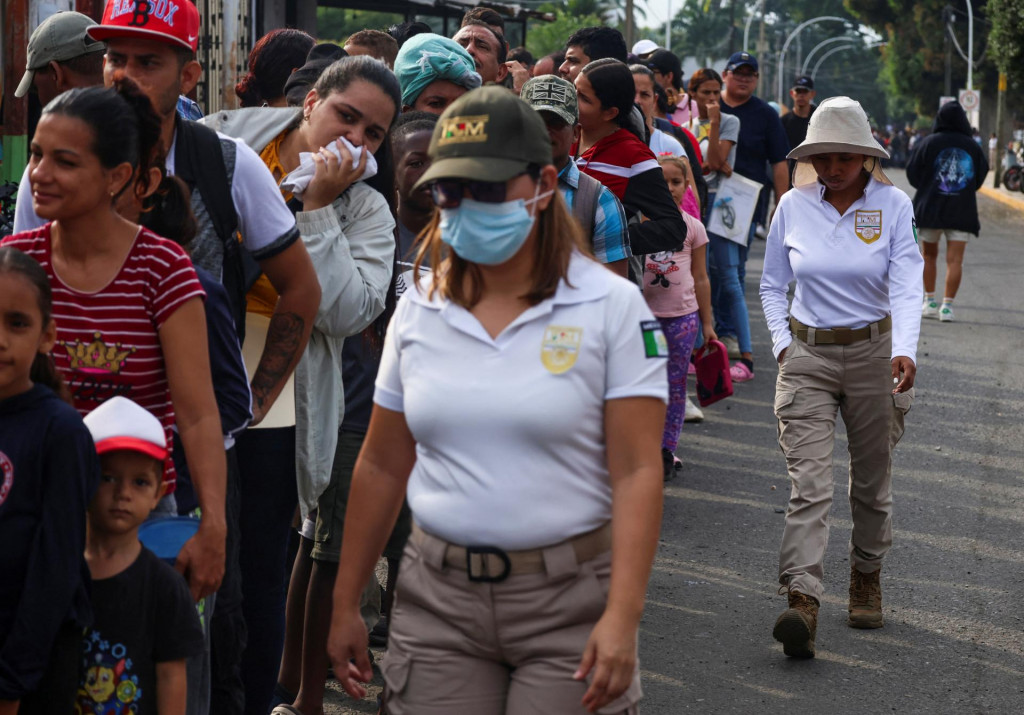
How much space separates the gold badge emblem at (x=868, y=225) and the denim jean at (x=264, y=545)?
2.67m

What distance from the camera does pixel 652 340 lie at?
9.39 feet

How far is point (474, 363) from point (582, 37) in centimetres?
578

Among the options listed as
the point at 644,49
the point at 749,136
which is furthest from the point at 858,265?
the point at 644,49

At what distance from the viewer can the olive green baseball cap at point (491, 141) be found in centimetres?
284

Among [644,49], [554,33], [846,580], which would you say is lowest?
[846,580]

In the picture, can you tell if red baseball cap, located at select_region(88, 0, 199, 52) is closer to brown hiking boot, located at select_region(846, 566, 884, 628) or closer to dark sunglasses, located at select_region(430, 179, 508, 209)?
dark sunglasses, located at select_region(430, 179, 508, 209)

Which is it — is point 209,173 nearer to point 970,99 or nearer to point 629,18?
point 629,18

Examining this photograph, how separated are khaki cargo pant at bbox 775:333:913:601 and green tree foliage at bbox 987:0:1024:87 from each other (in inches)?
1181

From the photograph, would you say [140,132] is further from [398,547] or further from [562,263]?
[398,547]

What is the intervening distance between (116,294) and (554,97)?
2.38 m

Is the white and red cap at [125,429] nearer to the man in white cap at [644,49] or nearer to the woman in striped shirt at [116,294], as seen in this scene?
the woman in striped shirt at [116,294]

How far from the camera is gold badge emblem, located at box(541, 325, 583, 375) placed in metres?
2.81

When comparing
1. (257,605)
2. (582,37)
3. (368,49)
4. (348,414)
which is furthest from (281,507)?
(582,37)

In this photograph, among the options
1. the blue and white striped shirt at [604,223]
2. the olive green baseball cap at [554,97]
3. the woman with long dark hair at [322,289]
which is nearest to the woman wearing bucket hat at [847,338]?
the blue and white striped shirt at [604,223]
